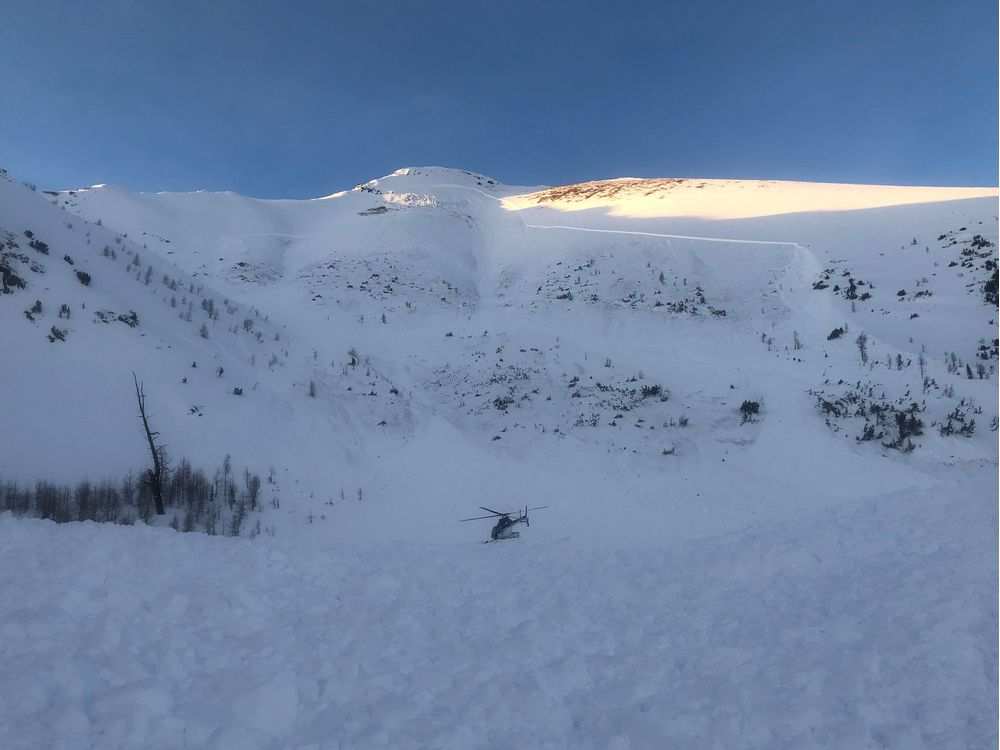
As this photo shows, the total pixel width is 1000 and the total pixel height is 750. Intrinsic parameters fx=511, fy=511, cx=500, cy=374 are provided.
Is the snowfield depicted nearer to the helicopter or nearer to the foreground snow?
the foreground snow

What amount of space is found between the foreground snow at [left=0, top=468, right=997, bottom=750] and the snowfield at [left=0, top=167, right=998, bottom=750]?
4 centimetres

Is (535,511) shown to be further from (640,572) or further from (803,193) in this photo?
(803,193)

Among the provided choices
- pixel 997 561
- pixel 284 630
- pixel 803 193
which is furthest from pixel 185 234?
pixel 803 193

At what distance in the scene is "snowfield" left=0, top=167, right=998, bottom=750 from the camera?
4.55 metres

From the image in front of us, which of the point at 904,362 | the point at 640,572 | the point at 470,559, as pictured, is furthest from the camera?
the point at 904,362

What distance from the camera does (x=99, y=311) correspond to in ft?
46.9

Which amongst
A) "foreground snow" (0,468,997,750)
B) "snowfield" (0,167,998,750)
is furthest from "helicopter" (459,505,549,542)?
"foreground snow" (0,468,997,750)

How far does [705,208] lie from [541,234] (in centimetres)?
1225

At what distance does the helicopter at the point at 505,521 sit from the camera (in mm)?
10828

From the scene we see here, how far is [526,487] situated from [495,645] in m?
7.36

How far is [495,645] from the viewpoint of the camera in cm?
588

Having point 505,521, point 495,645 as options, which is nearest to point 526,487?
point 505,521

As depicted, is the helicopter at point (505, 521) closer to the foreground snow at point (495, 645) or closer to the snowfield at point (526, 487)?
the snowfield at point (526, 487)

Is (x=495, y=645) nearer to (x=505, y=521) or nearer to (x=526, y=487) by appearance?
(x=505, y=521)
